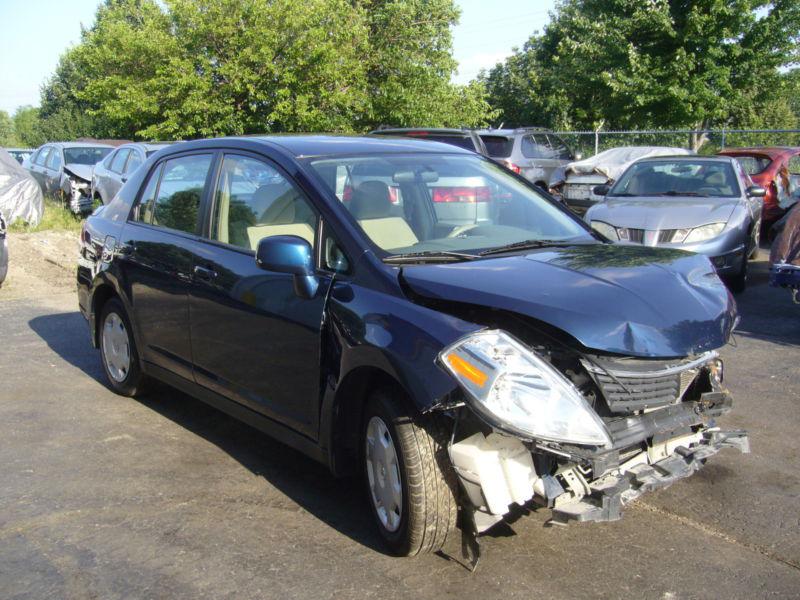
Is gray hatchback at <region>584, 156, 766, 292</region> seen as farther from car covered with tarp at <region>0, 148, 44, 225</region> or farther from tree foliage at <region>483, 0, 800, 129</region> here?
tree foliage at <region>483, 0, 800, 129</region>

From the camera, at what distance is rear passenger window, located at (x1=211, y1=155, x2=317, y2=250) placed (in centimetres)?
425

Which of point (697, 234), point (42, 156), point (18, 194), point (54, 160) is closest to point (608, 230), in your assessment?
point (697, 234)

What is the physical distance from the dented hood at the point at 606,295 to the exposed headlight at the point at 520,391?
0.18 m

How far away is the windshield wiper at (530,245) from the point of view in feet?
13.3

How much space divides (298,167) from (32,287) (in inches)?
305

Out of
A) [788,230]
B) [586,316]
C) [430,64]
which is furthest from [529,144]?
[586,316]

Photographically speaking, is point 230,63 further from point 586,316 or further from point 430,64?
point 586,316

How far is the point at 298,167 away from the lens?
167 inches

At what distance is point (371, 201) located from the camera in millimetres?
4180

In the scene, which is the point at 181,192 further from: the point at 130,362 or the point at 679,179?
the point at 679,179

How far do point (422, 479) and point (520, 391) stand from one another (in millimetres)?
570

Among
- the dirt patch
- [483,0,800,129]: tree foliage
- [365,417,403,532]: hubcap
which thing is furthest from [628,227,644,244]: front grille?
[483,0,800,129]: tree foliage

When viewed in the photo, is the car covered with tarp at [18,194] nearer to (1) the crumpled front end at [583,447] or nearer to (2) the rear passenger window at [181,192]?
(2) the rear passenger window at [181,192]

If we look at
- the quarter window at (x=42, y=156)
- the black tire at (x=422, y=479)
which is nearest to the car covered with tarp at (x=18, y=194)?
the quarter window at (x=42, y=156)
